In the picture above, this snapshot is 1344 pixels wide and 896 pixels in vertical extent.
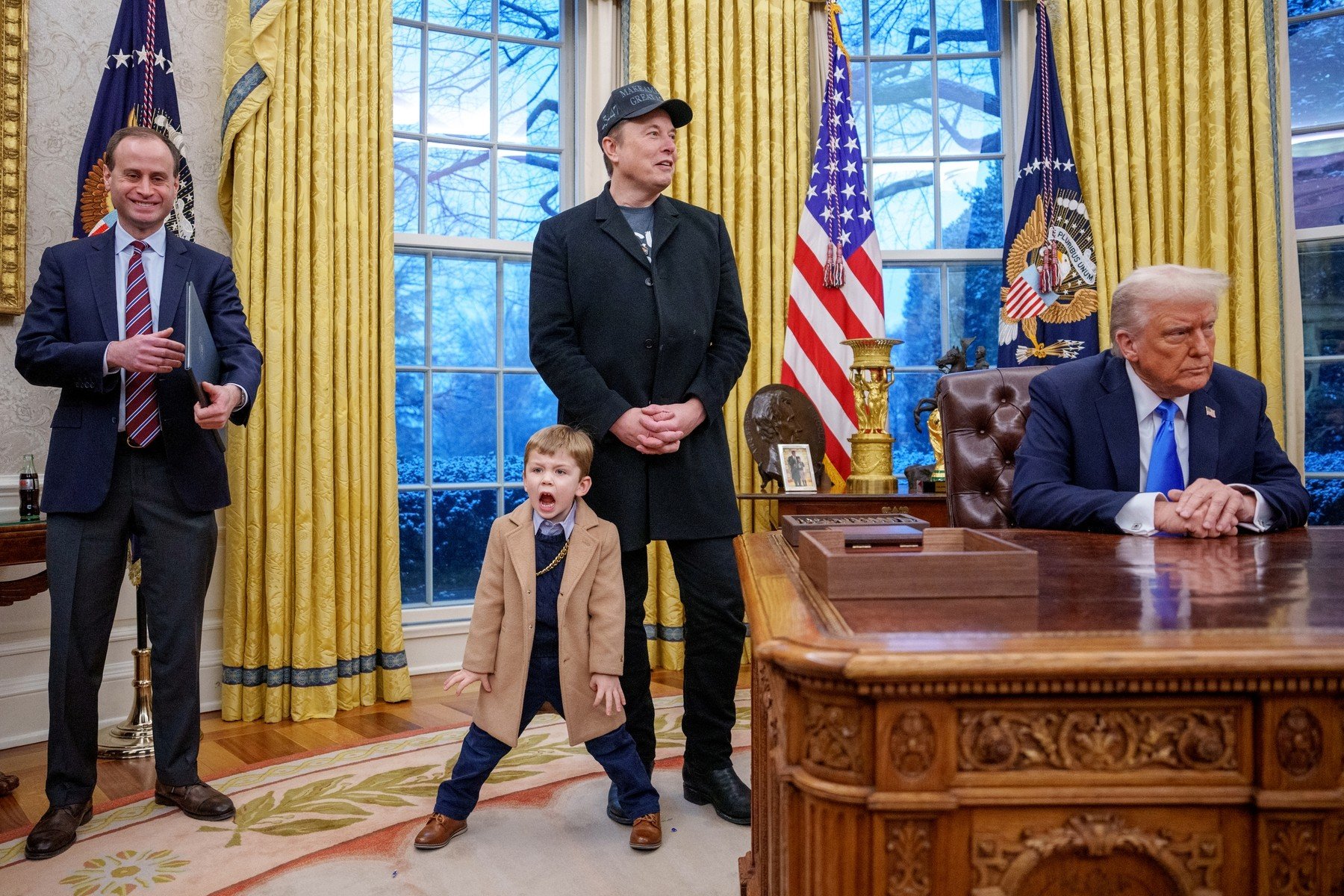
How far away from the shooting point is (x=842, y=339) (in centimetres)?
404

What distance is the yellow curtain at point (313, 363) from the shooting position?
3.37m

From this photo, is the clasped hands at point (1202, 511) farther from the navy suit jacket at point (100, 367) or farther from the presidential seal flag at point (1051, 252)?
the presidential seal flag at point (1051, 252)

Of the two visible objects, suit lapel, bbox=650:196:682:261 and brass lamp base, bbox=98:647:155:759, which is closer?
suit lapel, bbox=650:196:682:261

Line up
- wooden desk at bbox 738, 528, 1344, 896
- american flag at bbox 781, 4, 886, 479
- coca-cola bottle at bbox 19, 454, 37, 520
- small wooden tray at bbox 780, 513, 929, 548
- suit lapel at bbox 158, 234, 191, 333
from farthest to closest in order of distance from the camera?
american flag at bbox 781, 4, 886, 479 → coca-cola bottle at bbox 19, 454, 37, 520 → suit lapel at bbox 158, 234, 191, 333 → small wooden tray at bbox 780, 513, 929, 548 → wooden desk at bbox 738, 528, 1344, 896

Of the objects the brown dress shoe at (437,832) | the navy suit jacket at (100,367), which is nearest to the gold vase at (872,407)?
the brown dress shoe at (437,832)

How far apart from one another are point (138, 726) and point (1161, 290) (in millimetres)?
3117

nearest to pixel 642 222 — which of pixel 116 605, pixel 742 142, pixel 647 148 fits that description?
pixel 647 148

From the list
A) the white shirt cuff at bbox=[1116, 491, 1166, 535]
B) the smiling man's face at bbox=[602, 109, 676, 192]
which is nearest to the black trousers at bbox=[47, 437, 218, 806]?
the smiling man's face at bbox=[602, 109, 676, 192]

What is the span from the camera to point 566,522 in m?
2.19

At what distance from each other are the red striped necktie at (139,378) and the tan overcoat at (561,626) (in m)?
0.88

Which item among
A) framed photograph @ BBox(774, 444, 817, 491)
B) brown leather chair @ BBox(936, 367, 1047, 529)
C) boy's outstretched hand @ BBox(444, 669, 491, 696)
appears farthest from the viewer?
framed photograph @ BBox(774, 444, 817, 491)

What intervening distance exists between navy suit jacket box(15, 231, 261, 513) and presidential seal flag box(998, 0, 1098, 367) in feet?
10.00

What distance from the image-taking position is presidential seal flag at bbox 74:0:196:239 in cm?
310

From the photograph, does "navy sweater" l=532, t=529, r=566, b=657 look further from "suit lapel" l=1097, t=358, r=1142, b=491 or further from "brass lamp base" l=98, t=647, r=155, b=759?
"brass lamp base" l=98, t=647, r=155, b=759
